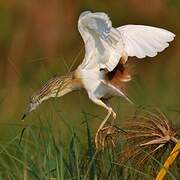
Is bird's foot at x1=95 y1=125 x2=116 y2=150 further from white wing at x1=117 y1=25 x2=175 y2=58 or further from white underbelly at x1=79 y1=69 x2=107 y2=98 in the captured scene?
white wing at x1=117 y1=25 x2=175 y2=58

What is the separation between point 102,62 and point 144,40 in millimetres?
192

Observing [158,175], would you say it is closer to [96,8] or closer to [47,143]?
[47,143]

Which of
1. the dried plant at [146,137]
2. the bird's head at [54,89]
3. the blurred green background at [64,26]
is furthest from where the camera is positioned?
the blurred green background at [64,26]

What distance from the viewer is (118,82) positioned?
12.4ft

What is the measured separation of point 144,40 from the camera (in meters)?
3.89

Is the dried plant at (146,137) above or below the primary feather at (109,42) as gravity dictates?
below

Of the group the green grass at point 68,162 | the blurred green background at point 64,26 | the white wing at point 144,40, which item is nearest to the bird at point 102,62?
the white wing at point 144,40

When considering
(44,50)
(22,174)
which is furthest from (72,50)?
(22,174)

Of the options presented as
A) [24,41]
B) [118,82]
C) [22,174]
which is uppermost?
[118,82]

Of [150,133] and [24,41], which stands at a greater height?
[150,133]

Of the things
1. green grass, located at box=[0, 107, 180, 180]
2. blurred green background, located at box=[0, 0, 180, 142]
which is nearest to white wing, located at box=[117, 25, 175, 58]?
green grass, located at box=[0, 107, 180, 180]

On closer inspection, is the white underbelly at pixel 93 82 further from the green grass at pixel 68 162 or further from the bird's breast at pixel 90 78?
the green grass at pixel 68 162

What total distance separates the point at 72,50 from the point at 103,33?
7515 mm

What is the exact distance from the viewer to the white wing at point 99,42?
3.70 meters
